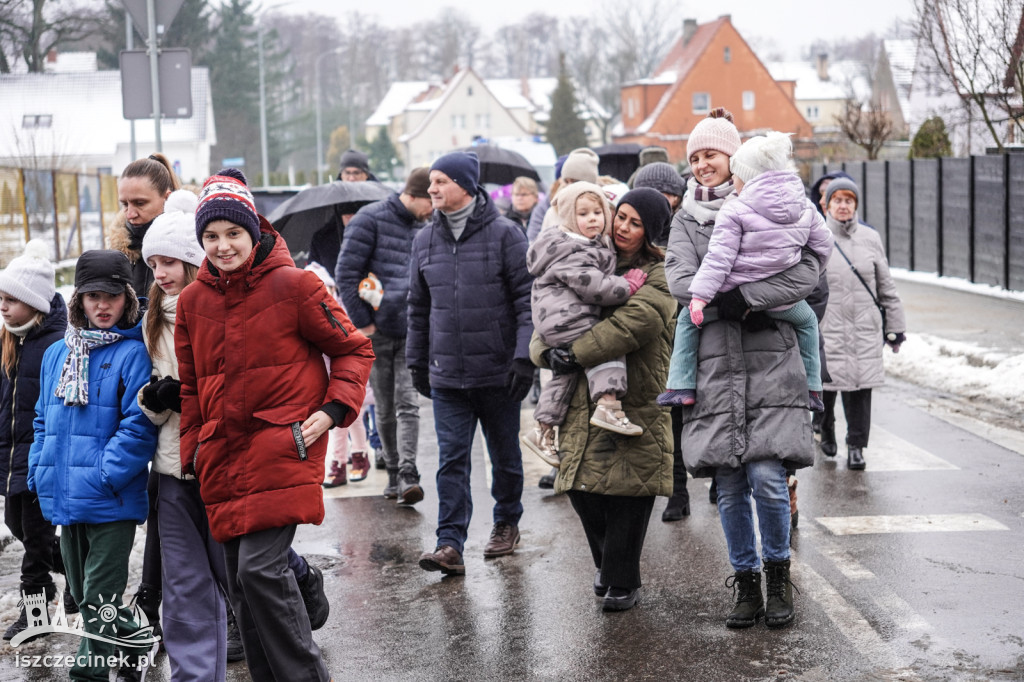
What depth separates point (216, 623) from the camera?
4.61 m

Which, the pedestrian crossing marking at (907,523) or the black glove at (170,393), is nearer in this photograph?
the black glove at (170,393)

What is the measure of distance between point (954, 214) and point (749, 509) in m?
17.4

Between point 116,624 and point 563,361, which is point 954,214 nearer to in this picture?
point 563,361

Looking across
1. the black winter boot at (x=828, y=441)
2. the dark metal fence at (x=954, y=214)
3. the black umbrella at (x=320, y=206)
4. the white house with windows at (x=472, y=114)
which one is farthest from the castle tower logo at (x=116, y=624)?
the white house with windows at (x=472, y=114)

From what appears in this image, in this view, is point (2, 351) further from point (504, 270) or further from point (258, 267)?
point (504, 270)

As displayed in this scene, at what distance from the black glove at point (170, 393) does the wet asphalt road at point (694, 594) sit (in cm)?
129

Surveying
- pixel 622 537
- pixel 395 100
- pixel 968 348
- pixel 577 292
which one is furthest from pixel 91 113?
pixel 622 537

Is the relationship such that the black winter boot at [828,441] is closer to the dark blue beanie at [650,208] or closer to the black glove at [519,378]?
the black glove at [519,378]

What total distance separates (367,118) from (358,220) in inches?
4838

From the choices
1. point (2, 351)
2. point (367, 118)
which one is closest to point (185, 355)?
point (2, 351)

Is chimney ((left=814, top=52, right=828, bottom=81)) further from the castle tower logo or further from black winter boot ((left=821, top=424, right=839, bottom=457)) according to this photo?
the castle tower logo

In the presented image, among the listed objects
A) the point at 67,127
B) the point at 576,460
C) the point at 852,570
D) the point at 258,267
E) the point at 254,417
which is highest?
the point at 67,127

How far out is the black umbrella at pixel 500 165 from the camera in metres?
13.5

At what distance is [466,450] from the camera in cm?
660
